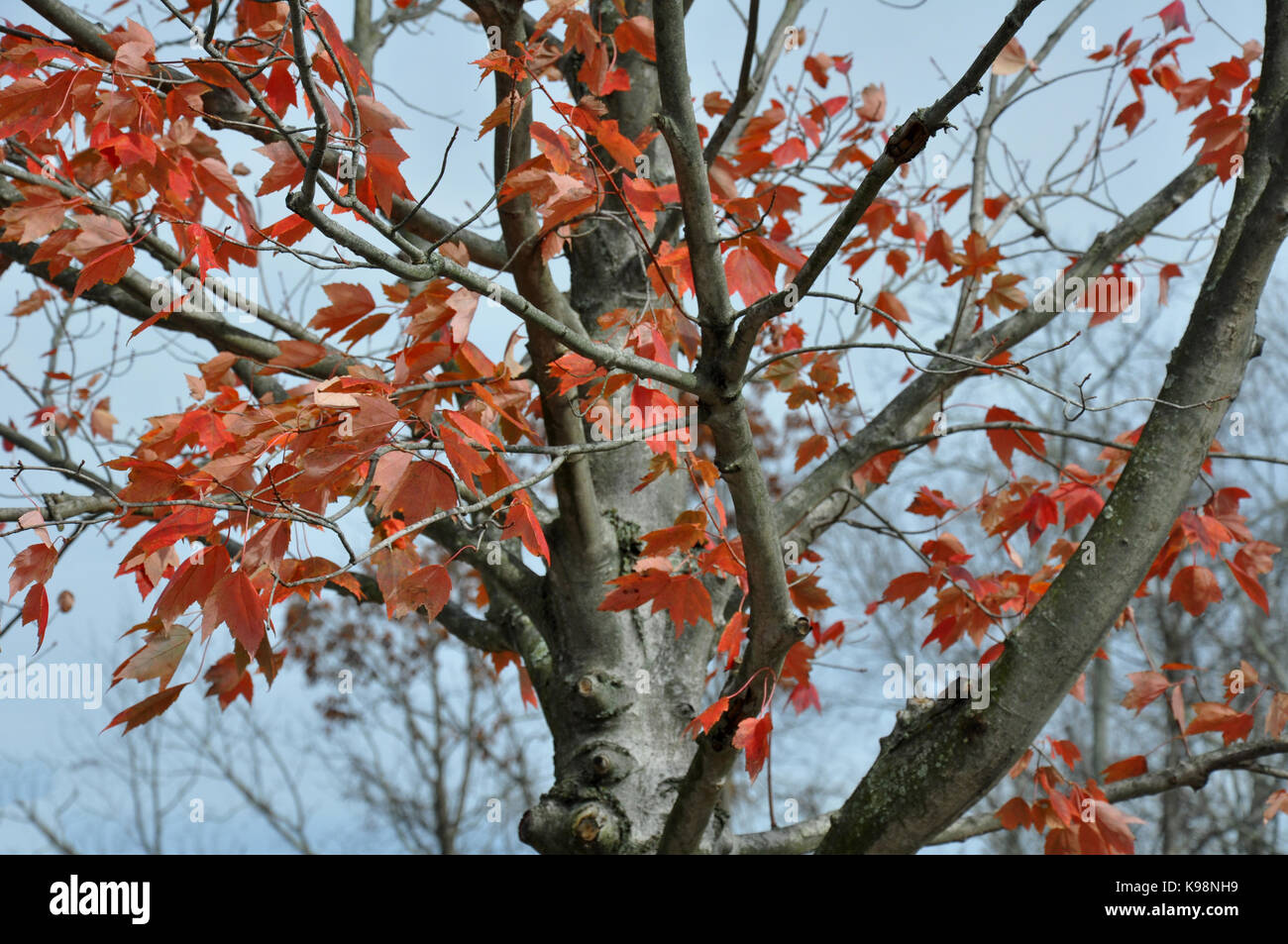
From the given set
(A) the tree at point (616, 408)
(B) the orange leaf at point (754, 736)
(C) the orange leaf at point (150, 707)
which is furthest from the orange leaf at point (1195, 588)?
(C) the orange leaf at point (150, 707)

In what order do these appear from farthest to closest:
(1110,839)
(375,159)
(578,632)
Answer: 1. (578,632)
2. (1110,839)
3. (375,159)

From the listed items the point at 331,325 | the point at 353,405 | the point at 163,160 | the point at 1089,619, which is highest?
the point at 163,160

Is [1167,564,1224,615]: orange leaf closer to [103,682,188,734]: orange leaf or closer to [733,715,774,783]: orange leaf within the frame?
[733,715,774,783]: orange leaf

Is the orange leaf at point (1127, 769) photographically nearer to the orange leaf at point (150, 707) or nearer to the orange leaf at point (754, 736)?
the orange leaf at point (754, 736)

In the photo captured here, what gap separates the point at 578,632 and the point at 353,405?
44.4 inches

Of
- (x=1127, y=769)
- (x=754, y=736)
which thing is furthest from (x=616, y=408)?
(x=1127, y=769)

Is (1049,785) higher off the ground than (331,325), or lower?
lower

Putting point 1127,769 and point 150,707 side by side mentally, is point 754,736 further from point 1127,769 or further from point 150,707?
point 1127,769

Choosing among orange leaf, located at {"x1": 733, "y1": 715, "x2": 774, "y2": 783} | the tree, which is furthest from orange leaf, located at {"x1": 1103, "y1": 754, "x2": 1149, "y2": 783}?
orange leaf, located at {"x1": 733, "y1": 715, "x2": 774, "y2": 783}

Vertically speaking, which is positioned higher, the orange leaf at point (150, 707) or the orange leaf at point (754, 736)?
the orange leaf at point (150, 707)
